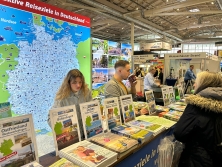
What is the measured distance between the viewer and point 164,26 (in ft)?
35.6

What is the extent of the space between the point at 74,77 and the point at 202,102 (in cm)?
127

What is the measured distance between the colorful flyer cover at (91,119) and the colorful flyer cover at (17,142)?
429mm

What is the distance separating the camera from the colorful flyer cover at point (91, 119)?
1.47 metres

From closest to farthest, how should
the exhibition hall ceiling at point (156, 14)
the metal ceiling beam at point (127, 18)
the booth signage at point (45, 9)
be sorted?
the booth signage at point (45, 9), the metal ceiling beam at point (127, 18), the exhibition hall ceiling at point (156, 14)

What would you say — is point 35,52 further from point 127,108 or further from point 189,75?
point 189,75

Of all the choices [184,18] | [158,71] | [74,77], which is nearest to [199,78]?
[74,77]

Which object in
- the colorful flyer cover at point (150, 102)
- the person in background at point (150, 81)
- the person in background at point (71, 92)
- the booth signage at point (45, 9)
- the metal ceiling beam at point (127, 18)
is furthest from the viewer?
the metal ceiling beam at point (127, 18)

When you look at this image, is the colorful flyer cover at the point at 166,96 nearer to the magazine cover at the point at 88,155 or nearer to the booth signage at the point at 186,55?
the magazine cover at the point at 88,155

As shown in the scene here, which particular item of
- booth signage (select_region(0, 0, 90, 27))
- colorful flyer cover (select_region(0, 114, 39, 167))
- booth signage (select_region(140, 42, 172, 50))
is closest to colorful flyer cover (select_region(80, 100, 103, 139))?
colorful flyer cover (select_region(0, 114, 39, 167))

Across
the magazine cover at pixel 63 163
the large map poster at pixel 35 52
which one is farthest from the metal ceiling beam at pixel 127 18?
the magazine cover at pixel 63 163

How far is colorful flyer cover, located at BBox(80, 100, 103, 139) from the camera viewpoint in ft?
4.82

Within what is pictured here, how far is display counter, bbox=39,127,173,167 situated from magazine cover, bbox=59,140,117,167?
63 millimetres

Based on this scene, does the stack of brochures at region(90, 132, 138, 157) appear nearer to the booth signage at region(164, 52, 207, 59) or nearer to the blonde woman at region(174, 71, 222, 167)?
the blonde woman at region(174, 71, 222, 167)

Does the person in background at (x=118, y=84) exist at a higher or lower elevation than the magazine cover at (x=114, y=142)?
higher
